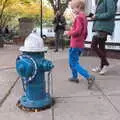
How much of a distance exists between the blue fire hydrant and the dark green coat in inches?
93.4

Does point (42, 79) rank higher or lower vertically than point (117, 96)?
higher

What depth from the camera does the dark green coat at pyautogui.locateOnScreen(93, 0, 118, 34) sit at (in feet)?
24.1

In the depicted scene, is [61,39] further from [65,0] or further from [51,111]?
[51,111]

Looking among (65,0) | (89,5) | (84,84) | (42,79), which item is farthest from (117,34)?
(65,0)

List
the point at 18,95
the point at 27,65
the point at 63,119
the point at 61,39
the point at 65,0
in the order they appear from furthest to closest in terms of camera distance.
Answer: the point at 65,0
the point at 61,39
the point at 18,95
the point at 27,65
the point at 63,119

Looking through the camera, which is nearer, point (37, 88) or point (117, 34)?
point (37, 88)

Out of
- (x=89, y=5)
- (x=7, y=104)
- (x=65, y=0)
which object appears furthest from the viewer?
(x=65, y=0)

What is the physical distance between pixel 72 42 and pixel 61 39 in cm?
842

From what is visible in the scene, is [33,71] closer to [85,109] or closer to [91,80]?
[85,109]

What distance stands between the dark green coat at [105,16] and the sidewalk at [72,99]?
1.03 meters

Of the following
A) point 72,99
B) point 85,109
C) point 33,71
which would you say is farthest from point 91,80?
point 33,71

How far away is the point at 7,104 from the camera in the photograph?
5.78m

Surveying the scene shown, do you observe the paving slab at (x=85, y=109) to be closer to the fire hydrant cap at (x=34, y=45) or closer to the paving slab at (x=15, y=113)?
the paving slab at (x=15, y=113)

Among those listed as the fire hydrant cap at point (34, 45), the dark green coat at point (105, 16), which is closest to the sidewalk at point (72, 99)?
the fire hydrant cap at point (34, 45)
